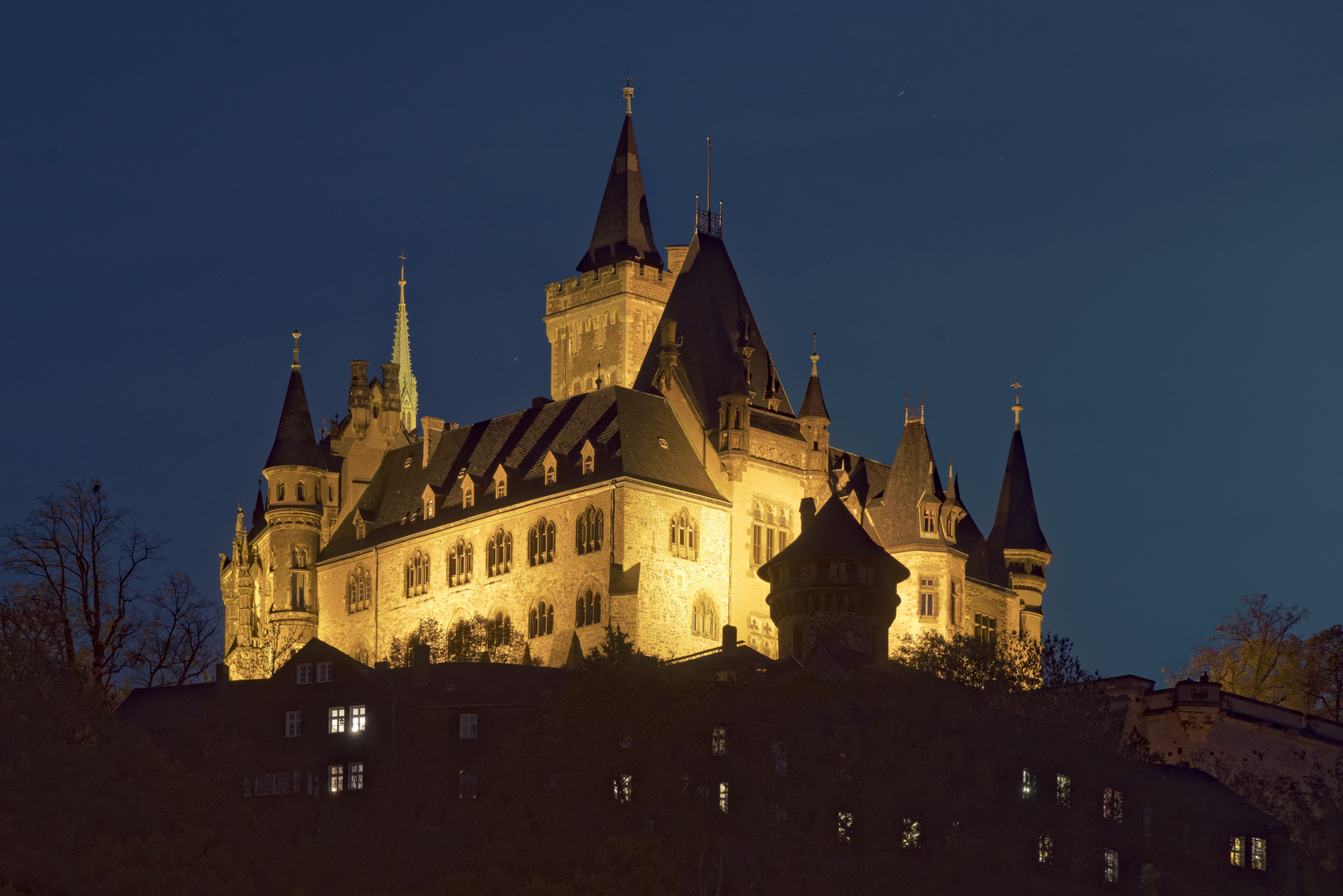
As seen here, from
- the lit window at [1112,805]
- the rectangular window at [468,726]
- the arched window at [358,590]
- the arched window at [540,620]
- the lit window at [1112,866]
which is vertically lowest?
the lit window at [1112,866]

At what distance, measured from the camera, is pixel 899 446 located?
119750mm

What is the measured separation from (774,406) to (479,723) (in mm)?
31354

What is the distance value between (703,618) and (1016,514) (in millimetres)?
24134

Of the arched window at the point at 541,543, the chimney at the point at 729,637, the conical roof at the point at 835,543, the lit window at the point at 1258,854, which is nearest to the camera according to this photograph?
the lit window at the point at 1258,854

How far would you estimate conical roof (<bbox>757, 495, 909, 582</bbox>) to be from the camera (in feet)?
346

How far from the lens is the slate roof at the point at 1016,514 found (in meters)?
127

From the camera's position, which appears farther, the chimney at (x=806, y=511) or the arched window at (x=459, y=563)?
the arched window at (x=459, y=563)

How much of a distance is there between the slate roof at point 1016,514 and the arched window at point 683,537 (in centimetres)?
2030

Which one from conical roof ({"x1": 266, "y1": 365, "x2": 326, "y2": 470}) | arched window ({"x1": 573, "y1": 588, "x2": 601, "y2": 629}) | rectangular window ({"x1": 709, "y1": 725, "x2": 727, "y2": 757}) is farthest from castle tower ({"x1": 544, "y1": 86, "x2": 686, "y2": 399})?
rectangular window ({"x1": 709, "y1": 725, "x2": 727, "y2": 757})

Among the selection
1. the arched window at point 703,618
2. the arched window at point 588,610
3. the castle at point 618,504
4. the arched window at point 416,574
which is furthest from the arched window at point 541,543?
the arched window at point 416,574

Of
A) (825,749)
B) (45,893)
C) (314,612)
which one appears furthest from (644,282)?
(45,893)

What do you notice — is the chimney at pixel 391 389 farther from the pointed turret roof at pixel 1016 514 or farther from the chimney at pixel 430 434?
the pointed turret roof at pixel 1016 514

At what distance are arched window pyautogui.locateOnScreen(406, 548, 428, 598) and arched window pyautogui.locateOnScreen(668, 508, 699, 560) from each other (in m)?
14.1

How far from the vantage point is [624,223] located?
5354 inches
